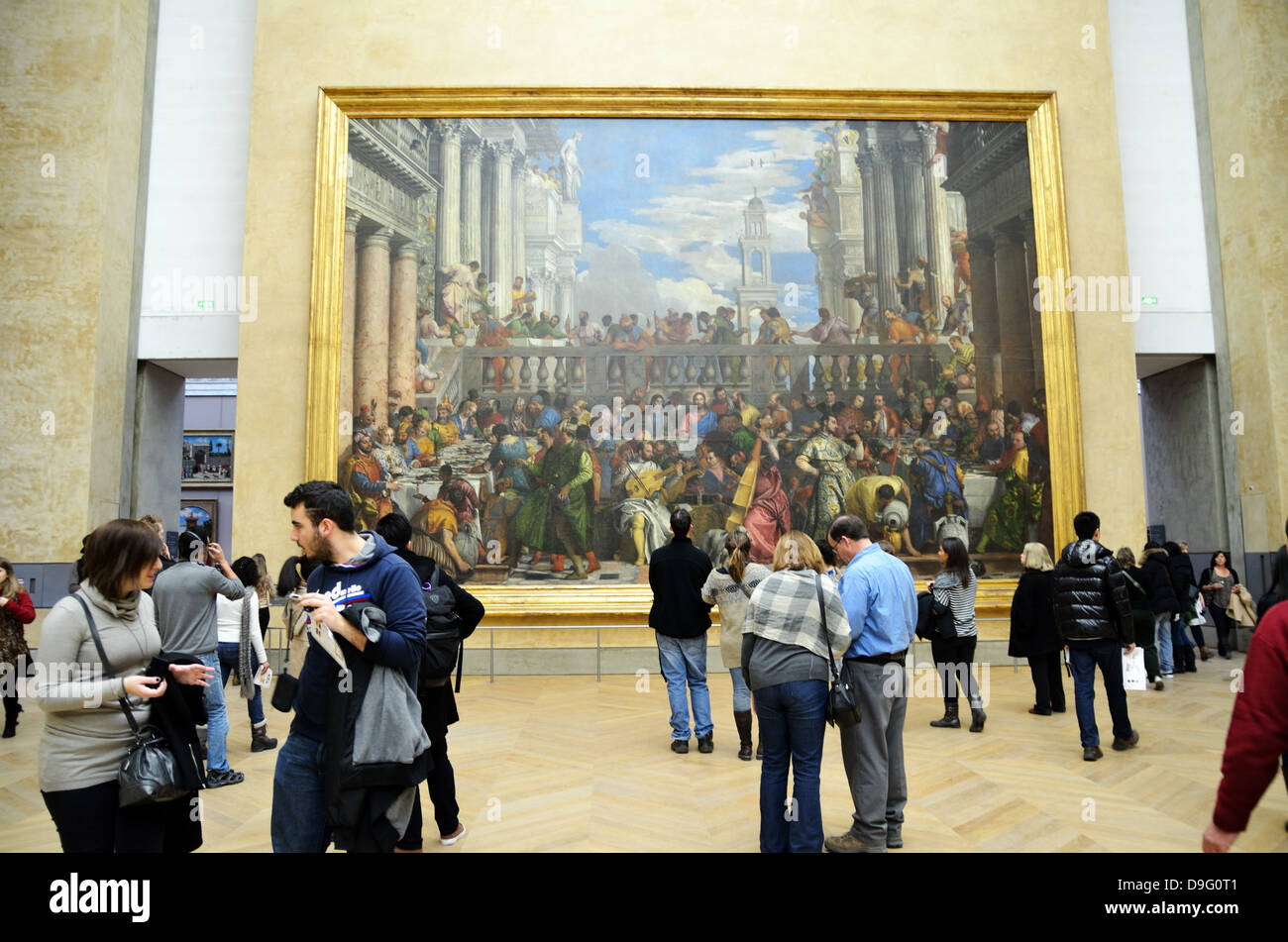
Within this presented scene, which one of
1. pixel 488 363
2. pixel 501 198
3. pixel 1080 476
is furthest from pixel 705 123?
pixel 1080 476

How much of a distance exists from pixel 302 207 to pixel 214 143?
2.25m

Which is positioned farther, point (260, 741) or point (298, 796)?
point (260, 741)

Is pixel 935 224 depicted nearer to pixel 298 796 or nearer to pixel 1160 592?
pixel 1160 592

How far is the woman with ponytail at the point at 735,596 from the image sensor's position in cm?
617

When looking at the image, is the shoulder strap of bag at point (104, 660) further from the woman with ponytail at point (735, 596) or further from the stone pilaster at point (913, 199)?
the stone pilaster at point (913, 199)

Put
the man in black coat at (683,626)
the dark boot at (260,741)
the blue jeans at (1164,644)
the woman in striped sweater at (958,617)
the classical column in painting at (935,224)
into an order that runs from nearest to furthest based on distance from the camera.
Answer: the man in black coat at (683,626)
the dark boot at (260,741)
the woman in striped sweater at (958,617)
the blue jeans at (1164,644)
the classical column in painting at (935,224)

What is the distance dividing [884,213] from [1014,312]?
7.44 feet

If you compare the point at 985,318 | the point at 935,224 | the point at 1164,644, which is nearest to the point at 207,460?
the point at 935,224

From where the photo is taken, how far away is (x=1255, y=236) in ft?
38.3

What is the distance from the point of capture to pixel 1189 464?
13.0 m

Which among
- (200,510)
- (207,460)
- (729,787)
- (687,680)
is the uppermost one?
(207,460)

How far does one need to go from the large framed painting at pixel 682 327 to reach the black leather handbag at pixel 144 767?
7.97 meters

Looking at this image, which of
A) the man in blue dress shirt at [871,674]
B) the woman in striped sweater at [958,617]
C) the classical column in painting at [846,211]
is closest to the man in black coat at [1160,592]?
the woman in striped sweater at [958,617]

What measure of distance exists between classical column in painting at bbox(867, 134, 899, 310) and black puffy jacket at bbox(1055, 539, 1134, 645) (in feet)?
20.7
